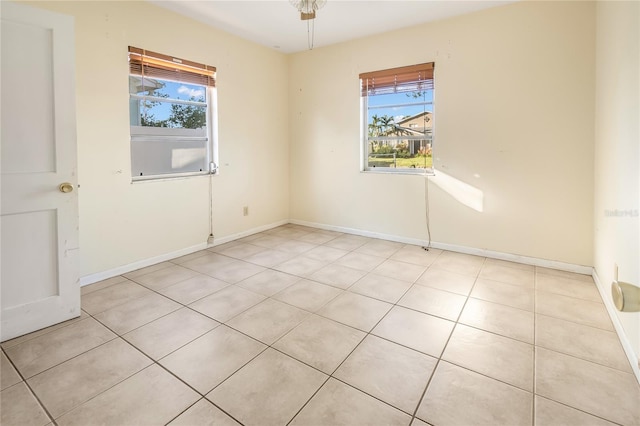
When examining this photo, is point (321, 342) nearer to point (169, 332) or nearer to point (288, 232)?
point (169, 332)

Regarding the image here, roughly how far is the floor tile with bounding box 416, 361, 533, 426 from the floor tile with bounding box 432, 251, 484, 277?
167 cm

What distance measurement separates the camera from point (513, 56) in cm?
339

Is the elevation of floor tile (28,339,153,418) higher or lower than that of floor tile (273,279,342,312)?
lower

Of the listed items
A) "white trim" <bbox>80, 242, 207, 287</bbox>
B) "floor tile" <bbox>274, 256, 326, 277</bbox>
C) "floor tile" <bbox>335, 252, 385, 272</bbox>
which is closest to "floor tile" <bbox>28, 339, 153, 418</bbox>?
"white trim" <bbox>80, 242, 207, 287</bbox>

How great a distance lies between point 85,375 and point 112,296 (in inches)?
43.0

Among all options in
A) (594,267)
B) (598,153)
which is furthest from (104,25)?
(594,267)

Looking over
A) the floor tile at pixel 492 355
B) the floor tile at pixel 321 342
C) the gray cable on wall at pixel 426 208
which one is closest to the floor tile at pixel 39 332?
the floor tile at pixel 321 342

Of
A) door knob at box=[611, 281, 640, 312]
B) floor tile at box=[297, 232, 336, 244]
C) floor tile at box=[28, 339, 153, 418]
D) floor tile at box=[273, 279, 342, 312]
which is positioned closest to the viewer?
door knob at box=[611, 281, 640, 312]

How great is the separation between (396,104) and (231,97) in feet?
6.95

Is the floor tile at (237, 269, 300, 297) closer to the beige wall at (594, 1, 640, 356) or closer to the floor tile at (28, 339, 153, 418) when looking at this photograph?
the floor tile at (28, 339, 153, 418)

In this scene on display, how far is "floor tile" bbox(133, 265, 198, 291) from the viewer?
3.03 meters

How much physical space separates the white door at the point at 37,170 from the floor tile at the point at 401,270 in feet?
8.47

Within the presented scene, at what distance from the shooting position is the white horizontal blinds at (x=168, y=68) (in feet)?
10.8

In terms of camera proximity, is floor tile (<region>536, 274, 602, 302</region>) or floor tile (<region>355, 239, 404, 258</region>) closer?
floor tile (<region>536, 274, 602, 302</region>)
